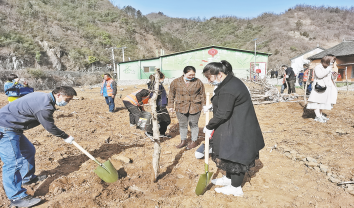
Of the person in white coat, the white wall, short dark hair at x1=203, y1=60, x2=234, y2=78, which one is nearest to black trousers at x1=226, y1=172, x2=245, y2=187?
short dark hair at x1=203, y1=60, x2=234, y2=78

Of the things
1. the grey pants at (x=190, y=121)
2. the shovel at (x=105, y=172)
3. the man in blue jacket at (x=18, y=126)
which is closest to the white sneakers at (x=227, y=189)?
the grey pants at (x=190, y=121)

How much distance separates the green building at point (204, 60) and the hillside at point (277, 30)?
2150cm

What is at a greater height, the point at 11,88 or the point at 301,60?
the point at 301,60

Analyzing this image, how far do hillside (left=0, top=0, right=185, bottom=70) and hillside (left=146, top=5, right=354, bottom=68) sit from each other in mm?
21839

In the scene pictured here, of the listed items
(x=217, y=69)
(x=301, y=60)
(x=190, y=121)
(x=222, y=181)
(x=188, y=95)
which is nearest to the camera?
(x=217, y=69)

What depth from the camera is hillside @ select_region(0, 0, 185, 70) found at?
2172 centimetres

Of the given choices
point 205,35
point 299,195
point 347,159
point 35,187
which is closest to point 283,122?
point 347,159

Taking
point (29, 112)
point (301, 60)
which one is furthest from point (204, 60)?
point (29, 112)

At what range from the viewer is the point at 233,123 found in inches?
86.7

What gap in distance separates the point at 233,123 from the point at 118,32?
41.3m

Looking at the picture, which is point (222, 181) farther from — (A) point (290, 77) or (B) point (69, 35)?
(B) point (69, 35)

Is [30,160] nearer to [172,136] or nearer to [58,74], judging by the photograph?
[172,136]

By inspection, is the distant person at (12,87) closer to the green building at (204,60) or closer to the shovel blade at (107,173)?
the shovel blade at (107,173)

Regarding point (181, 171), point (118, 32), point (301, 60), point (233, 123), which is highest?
point (118, 32)
